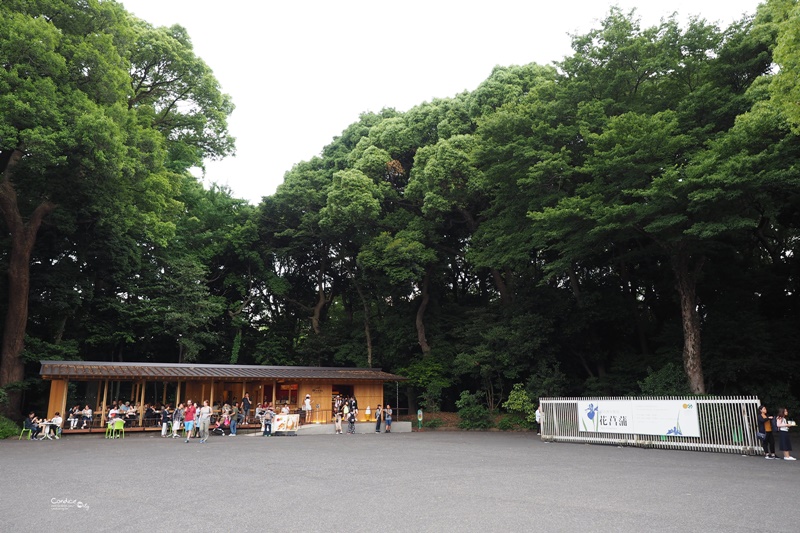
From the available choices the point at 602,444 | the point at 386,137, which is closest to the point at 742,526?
the point at 602,444

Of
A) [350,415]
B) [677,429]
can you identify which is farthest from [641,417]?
[350,415]

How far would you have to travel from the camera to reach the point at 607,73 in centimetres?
2094

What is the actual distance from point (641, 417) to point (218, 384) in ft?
62.0

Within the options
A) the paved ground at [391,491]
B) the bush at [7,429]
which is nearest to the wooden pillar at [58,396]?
the bush at [7,429]

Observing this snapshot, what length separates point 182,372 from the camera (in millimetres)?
21688

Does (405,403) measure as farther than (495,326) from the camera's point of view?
Yes

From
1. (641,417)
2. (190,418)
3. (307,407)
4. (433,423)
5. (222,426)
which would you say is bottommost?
(433,423)

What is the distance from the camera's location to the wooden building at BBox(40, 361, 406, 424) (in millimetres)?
19967

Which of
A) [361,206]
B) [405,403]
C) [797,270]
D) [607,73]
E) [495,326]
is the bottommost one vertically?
[405,403]

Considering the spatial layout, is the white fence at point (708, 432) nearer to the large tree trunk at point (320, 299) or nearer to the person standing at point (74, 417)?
the person standing at point (74, 417)

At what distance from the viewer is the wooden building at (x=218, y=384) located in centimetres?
1997

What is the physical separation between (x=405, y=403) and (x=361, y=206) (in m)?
13.3

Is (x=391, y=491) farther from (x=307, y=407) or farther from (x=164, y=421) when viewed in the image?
(x=307, y=407)

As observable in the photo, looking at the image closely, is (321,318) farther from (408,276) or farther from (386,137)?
(386,137)
